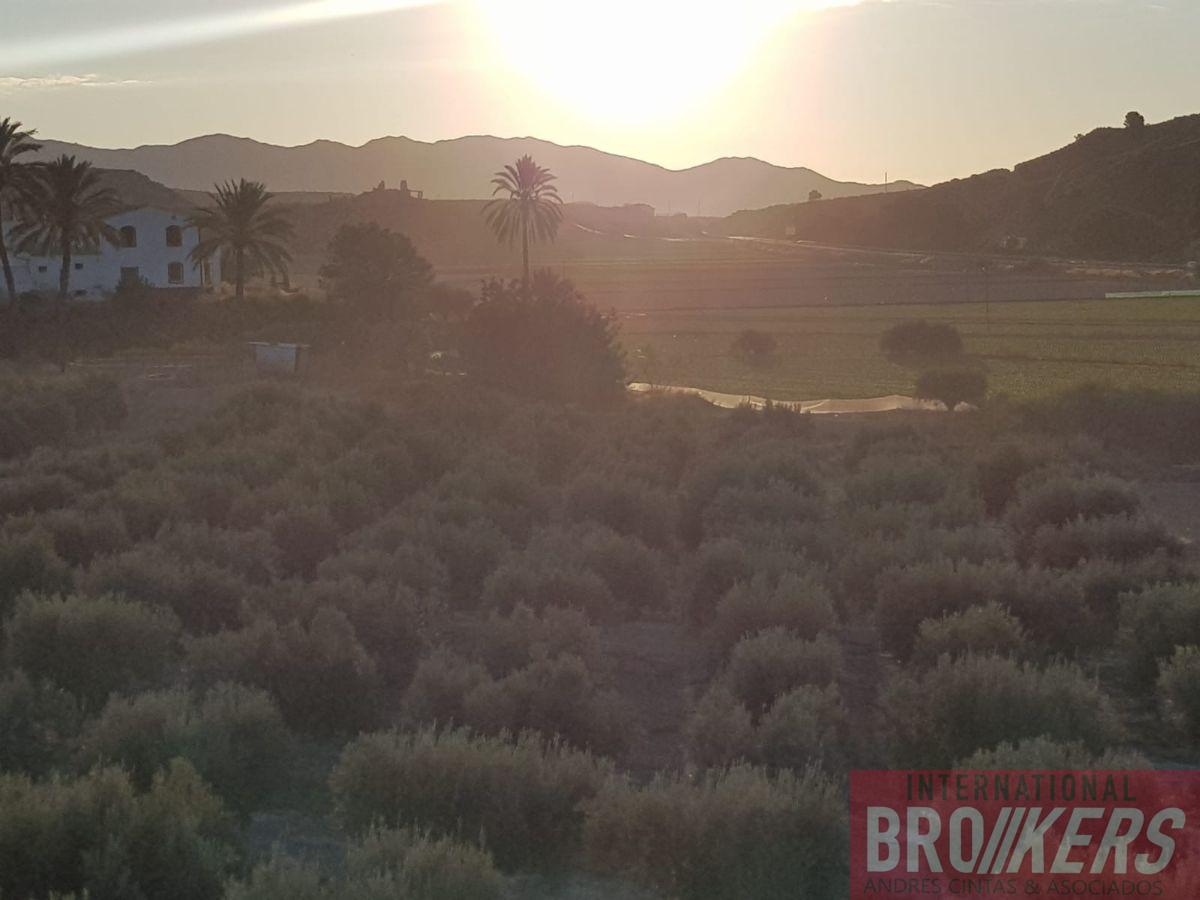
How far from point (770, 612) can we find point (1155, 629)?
3436mm

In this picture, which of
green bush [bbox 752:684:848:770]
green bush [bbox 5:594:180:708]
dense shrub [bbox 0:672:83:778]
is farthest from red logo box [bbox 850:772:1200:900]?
green bush [bbox 5:594:180:708]

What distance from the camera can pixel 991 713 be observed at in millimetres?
10227

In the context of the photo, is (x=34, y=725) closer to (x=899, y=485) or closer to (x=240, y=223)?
(x=899, y=485)

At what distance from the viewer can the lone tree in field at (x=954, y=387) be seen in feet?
155

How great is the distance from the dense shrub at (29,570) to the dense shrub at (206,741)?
4.91 m

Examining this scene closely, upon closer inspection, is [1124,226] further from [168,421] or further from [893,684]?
[893,684]

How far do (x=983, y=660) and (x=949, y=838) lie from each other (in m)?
2.54

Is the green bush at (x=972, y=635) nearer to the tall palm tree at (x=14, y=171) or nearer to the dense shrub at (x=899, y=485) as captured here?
the dense shrub at (x=899, y=485)

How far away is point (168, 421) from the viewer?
37.7 meters

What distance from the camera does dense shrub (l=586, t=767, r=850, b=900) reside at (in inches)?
314

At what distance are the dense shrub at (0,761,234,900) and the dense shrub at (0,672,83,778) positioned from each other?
1981mm

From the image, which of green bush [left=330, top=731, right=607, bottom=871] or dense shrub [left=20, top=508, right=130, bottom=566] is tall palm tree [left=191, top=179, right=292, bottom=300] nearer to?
dense shrub [left=20, top=508, right=130, bottom=566]

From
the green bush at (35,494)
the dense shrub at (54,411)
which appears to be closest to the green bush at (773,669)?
the green bush at (35,494)

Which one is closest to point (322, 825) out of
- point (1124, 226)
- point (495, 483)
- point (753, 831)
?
point (753, 831)
